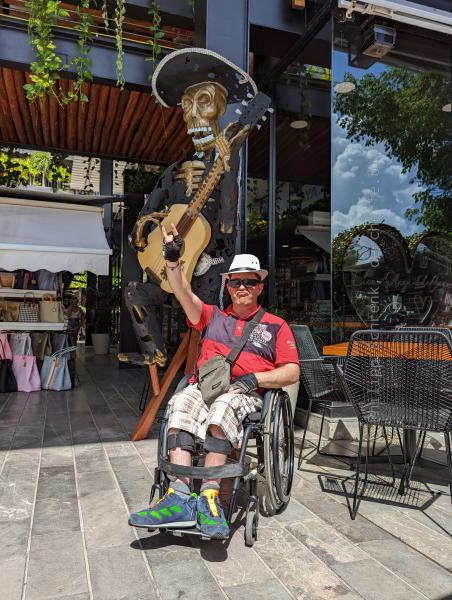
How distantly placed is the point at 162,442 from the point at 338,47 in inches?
149

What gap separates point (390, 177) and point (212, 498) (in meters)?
3.89

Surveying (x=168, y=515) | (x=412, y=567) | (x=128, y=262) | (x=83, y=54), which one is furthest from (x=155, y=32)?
(x=412, y=567)

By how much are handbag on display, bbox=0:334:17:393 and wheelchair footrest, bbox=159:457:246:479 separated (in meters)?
4.25

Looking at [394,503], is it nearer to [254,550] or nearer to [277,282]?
[254,550]

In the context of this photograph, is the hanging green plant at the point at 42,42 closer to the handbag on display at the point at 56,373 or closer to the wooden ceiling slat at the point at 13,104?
the wooden ceiling slat at the point at 13,104

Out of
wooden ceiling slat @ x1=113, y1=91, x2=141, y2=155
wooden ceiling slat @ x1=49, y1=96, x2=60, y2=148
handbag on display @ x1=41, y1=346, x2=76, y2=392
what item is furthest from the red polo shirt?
handbag on display @ x1=41, y1=346, x2=76, y2=392

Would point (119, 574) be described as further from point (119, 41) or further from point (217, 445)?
point (119, 41)

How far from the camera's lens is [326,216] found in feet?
15.9

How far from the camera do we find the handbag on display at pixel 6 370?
555cm

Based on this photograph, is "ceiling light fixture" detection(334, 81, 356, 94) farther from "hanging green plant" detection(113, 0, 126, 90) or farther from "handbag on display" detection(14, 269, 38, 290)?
"handbag on display" detection(14, 269, 38, 290)

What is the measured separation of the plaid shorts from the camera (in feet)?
6.83

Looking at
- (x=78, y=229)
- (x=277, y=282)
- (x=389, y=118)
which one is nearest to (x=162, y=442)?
(x=277, y=282)

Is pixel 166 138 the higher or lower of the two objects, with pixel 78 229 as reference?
higher

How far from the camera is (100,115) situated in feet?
17.1
